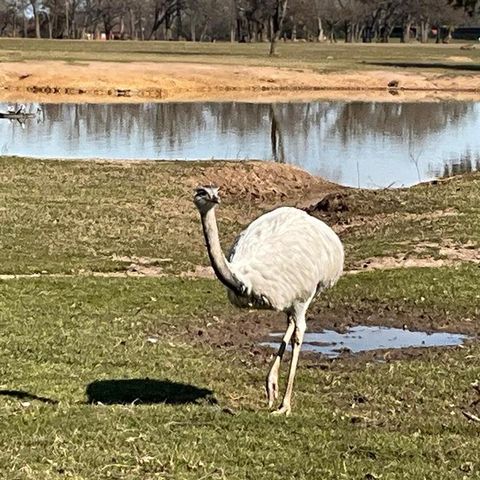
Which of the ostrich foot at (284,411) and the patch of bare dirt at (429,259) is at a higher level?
the ostrich foot at (284,411)

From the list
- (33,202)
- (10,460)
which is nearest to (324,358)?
(10,460)

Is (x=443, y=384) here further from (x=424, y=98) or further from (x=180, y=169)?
(x=424, y=98)

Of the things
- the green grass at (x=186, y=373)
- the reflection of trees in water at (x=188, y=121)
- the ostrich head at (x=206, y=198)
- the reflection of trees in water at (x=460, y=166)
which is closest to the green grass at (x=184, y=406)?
the green grass at (x=186, y=373)

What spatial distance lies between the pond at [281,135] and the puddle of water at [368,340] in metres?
13.8

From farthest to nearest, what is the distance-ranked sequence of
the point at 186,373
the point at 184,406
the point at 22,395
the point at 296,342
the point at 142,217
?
the point at 142,217 → the point at 186,373 → the point at 296,342 → the point at 22,395 → the point at 184,406

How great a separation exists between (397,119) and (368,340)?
1243 inches

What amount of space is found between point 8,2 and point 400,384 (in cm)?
11477

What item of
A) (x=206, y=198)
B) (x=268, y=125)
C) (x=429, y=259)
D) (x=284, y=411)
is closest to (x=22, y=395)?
(x=284, y=411)

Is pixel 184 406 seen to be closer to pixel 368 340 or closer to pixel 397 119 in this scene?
pixel 368 340

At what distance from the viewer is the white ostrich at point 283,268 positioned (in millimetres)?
7312

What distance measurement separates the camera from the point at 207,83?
53.3 meters

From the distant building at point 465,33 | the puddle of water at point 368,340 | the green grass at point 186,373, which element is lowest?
the distant building at point 465,33

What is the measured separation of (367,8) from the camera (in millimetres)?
120375

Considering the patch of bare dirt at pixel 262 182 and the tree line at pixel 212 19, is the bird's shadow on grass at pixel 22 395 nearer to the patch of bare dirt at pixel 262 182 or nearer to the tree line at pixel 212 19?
the patch of bare dirt at pixel 262 182
